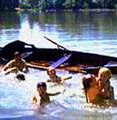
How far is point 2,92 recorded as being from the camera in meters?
14.2

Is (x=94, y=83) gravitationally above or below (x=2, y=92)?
above

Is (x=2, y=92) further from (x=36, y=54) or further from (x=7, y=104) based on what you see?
(x=36, y=54)

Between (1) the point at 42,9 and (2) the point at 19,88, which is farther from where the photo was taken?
(1) the point at 42,9

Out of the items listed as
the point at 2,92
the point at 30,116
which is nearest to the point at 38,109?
the point at 30,116

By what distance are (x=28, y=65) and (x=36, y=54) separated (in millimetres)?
2060

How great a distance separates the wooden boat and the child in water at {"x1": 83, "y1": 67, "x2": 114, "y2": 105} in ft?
13.7

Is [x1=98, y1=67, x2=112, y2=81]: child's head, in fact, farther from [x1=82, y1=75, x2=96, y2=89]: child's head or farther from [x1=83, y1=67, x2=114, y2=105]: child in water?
[x1=82, y1=75, x2=96, y2=89]: child's head

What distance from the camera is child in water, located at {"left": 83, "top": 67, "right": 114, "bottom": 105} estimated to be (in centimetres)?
1040

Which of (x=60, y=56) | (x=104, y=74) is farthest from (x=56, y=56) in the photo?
(x=104, y=74)

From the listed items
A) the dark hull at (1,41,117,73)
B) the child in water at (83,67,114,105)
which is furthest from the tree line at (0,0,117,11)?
the child in water at (83,67,114,105)

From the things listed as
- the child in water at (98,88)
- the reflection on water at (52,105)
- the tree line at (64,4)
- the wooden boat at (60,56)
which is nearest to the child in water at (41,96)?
the reflection on water at (52,105)

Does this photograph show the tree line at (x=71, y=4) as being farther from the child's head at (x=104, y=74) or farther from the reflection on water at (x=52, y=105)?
the child's head at (x=104, y=74)

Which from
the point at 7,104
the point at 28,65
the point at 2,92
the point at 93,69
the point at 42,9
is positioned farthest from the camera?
the point at 42,9

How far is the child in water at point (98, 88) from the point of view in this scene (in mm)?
10402
